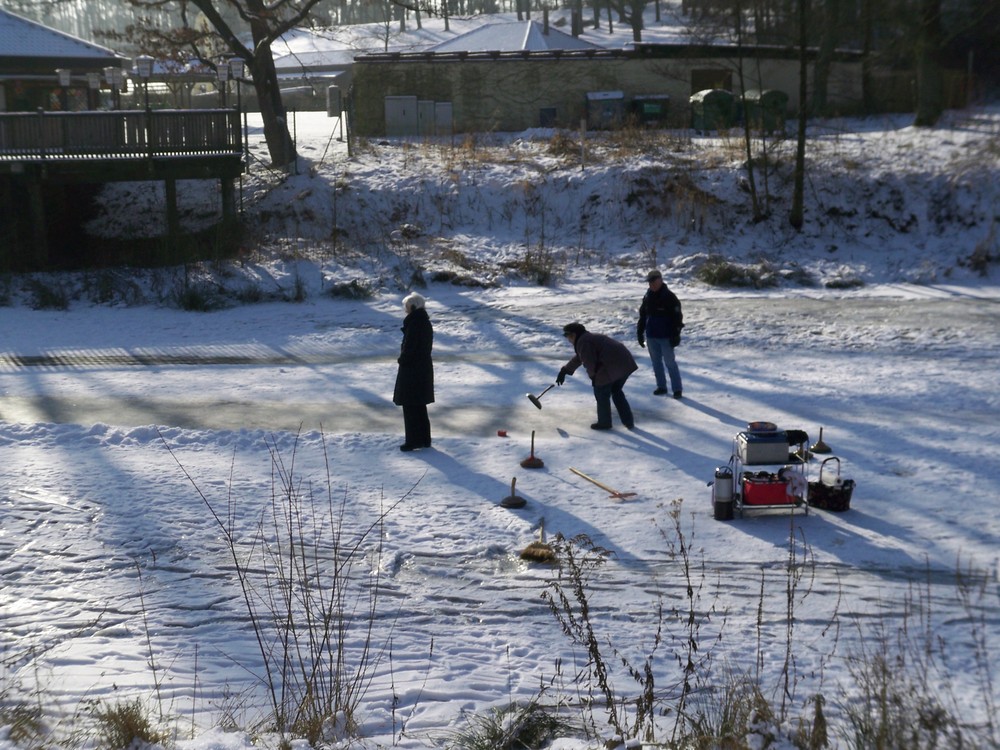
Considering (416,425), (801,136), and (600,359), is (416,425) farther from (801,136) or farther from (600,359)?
(801,136)

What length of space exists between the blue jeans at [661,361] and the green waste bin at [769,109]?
662 inches

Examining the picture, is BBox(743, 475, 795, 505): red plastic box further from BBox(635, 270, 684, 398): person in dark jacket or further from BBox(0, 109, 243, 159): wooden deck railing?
BBox(0, 109, 243, 159): wooden deck railing

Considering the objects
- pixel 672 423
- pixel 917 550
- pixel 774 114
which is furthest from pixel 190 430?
pixel 774 114

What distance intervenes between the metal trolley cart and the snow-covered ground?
0.86 ft

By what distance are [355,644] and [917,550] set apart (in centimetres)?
460

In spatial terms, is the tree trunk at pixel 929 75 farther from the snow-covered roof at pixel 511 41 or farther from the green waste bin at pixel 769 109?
the snow-covered roof at pixel 511 41

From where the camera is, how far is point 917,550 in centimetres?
865

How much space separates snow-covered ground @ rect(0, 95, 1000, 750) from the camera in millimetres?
7051

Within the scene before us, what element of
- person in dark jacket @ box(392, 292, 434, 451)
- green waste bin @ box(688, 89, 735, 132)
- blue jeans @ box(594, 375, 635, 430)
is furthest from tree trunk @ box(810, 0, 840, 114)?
person in dark jacket @ box(392, 292, 434, 451)

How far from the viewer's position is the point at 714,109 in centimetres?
3306

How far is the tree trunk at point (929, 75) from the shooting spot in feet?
92.0

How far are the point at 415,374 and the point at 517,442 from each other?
1.42 meters

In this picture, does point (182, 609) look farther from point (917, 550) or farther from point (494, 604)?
point (917, 550)

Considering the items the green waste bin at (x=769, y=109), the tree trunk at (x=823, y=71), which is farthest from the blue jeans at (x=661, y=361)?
the tree trunk at (x=823, y=71)
